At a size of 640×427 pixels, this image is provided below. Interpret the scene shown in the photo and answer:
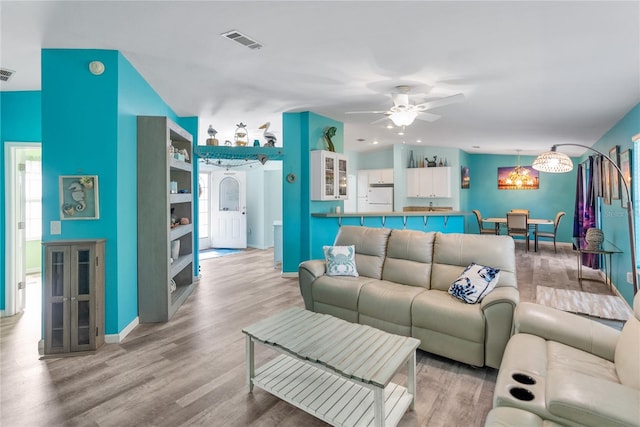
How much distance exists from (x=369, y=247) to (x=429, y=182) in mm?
5162

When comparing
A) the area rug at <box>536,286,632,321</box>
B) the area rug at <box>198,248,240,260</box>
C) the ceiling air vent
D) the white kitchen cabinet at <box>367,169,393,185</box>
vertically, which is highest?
the ceiling air vent

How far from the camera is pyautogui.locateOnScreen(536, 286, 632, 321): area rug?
8.87 feet

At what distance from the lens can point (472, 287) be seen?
2664 mm

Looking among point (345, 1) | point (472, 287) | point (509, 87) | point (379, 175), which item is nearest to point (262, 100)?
point (345, 1)

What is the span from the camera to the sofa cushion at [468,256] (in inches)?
111

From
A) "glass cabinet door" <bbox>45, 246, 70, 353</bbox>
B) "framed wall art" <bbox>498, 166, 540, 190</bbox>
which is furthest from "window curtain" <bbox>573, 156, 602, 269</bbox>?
"glass cabinet door" <bbox>45, 246, 70, 353</bbox>

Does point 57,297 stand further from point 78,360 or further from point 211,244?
point 211,244

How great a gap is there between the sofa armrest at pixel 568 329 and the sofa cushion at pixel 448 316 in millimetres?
297

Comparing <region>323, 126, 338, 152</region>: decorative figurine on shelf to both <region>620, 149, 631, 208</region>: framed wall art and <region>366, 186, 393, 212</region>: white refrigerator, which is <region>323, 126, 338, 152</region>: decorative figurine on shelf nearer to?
<region>366, 186, 393, 212</region>: white refrigerator

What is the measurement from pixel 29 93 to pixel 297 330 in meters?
4.12

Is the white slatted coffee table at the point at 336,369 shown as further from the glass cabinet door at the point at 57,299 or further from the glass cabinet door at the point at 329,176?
the glass cabinet door at the point at 329,176

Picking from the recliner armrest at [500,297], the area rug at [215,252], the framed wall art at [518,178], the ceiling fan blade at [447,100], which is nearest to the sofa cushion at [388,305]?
the recliner armrest at [500,297]

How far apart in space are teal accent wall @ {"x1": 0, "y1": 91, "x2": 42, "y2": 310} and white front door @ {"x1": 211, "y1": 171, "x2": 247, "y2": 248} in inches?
184

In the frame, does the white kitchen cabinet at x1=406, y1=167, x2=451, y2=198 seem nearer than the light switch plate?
No
